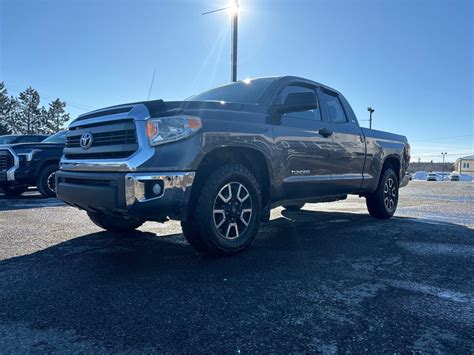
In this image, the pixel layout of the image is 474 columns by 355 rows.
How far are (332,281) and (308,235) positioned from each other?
78.0 inches

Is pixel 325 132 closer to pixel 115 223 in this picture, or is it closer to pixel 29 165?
pixel 115 223

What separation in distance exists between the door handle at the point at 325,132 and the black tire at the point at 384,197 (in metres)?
1.95

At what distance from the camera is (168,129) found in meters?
3.27

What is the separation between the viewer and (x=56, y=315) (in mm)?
2271

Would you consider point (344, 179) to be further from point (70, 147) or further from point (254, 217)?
point (70, 147)

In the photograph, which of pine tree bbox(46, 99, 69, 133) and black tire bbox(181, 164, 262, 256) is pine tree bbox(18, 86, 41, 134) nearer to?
pine tree bbox(46, 99, 69, 133)

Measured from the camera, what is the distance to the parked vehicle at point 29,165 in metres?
8.85

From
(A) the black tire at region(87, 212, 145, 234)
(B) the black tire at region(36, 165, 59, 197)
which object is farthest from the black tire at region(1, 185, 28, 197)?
(A) the black tire at region(87, 212, 145, 234)

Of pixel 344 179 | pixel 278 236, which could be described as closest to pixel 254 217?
pixel 278 236

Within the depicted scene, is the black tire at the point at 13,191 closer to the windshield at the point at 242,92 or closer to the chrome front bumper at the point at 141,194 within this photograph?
the windshield at the point at 242,92

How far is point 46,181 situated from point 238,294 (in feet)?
26.0

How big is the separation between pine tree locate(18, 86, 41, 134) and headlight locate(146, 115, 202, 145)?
6892 centimetres

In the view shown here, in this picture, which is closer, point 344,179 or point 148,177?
point 148,177

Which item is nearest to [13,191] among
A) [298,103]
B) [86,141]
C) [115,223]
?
[115,223]
